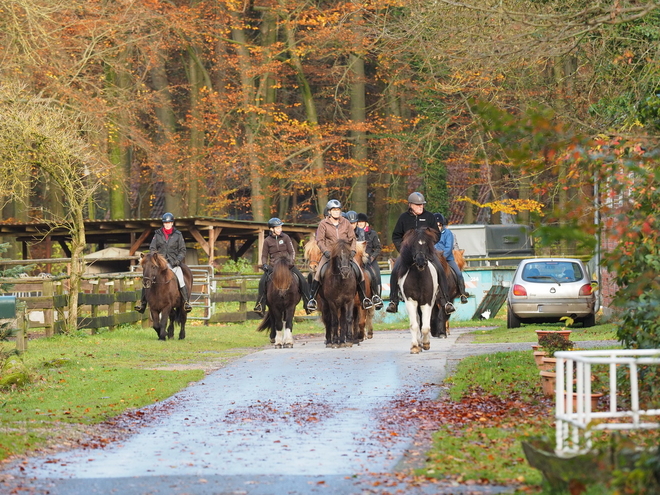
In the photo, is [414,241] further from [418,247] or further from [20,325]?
[20,325]

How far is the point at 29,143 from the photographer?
2227cm

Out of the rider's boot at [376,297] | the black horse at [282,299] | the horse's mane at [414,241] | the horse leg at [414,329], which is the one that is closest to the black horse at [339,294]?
the black horse at [282,299]

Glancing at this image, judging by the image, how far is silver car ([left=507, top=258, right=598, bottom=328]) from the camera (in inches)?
1014

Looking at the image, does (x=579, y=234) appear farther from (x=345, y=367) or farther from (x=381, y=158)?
(x=381, y=158)

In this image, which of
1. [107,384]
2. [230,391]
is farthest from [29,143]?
[230,391]

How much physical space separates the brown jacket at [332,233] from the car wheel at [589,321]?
8.91m

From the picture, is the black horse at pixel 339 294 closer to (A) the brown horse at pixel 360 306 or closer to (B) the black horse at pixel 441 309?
(A) the brown horse at pixel 360 306

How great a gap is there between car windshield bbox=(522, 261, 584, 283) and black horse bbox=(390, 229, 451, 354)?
7666mm

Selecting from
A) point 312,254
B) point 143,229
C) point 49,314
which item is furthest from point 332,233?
point 143,229

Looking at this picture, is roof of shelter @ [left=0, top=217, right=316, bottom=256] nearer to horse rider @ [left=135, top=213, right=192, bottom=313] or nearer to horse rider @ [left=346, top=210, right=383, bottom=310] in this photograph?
horse rider @ [left=135, top=213, right=192, bottom=313]

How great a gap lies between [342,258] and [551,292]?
795 cm

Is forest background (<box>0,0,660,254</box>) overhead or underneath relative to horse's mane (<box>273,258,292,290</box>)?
overhead

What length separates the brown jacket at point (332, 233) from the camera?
776 inches

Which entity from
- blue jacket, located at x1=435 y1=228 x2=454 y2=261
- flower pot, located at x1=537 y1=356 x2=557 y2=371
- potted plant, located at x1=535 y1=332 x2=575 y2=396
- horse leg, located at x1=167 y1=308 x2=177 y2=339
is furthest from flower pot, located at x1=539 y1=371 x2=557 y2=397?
horse leg, located at x1=167 y1=308 x2=177 y2=339
